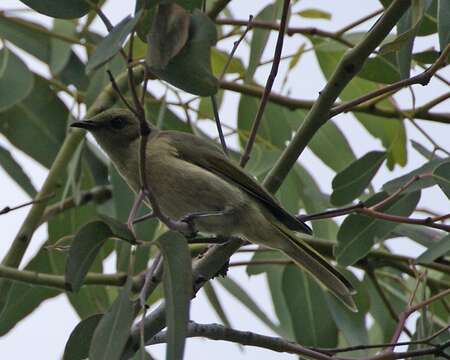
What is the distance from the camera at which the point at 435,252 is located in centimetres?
320

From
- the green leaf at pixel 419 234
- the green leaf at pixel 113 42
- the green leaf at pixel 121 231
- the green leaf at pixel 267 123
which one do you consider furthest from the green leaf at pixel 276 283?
the green leaf at pixel 113 42

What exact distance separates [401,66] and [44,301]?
6.08 feet

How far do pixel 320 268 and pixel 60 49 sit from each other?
169 cm

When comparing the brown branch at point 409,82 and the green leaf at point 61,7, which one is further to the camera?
the green leaf at point 61,7

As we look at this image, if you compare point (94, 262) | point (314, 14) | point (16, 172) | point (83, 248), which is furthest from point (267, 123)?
point (83, 248)

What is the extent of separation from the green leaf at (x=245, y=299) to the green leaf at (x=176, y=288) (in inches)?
73.2

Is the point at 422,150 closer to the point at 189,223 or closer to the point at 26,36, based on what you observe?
the point at 189,223

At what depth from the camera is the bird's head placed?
3633 mm

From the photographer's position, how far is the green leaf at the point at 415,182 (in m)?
3.18

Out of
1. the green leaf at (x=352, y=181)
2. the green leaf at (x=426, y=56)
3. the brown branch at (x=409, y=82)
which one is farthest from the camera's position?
the green leaf at (x=352, y=181)

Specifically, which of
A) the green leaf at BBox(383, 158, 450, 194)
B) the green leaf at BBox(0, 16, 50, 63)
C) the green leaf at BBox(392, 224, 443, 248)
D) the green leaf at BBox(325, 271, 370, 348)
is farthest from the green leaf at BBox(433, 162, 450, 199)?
the green leaf at BBox(0, 16, 50, 63)

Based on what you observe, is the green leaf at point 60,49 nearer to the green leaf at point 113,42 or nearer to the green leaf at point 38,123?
the green leaf at point 38,123

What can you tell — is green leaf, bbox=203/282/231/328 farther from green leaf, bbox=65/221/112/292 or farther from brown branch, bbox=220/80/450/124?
green leaf, bbox=65/221/112/292

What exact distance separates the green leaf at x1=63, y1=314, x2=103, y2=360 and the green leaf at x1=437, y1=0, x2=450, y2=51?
1.19 meters
